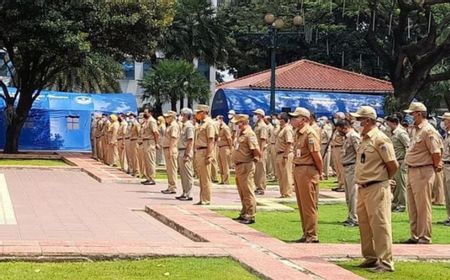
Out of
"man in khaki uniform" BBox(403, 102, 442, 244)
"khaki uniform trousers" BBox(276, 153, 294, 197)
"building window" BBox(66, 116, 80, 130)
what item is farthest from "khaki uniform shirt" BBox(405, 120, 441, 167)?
"building window" BBox(66, 116, 80, 130)

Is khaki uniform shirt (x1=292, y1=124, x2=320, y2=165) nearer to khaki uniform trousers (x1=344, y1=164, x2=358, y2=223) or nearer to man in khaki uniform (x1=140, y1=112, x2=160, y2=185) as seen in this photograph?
khaki uniform trousers (x1=344, y1=164, x2=358, y2=223)

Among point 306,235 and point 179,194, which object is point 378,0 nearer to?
point 179,194

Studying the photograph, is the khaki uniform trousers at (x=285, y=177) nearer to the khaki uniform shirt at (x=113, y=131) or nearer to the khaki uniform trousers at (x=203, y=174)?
the khaki uniform trousers at (x=203, y=174)

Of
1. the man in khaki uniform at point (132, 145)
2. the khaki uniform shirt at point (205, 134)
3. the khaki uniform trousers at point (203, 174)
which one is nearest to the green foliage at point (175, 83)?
the man in khaki uniform at point (132, 145)

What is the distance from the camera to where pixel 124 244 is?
32.4ft

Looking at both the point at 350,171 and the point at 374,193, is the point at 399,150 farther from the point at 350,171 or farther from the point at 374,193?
the point at 374,193

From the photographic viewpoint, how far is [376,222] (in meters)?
8.86

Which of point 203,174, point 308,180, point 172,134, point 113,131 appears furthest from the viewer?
point 113,131

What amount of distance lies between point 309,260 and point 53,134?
2783 cm

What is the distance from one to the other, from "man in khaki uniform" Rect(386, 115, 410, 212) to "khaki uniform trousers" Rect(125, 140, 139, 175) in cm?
897

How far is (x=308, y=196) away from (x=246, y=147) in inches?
104

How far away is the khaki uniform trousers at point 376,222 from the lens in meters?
8.84

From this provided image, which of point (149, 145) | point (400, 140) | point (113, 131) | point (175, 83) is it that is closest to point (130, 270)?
Result: point (400, 140)

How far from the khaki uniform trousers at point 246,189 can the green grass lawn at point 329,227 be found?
236 millimetres
